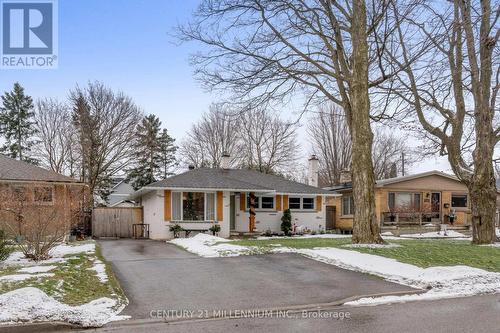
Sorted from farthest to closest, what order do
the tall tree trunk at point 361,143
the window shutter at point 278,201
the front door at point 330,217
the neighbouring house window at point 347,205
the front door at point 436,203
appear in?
the front door at point 330,217
the front door at point 436,203
the neighbouring house window at point 347,205
the window shutter at point 278,201
the tall tree trunk at point 361,143

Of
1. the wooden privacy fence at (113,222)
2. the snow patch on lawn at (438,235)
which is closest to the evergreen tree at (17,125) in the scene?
the wooden privacy fence at (113,222)

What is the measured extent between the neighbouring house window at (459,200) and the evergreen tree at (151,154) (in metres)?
27.1

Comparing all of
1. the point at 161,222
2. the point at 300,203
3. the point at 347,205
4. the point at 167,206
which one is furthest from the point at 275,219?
the point at 347,205

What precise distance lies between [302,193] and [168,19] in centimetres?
1345

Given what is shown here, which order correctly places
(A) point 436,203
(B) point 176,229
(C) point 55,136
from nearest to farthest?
(B) point 176,229, (A) point 436,203, (C) point 55,136

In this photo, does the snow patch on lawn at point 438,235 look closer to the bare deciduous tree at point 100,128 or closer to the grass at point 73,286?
the grass at point 73,286

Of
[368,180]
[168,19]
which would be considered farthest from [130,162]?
[368,180]

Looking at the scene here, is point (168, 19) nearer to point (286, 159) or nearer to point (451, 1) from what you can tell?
point (451, 1)

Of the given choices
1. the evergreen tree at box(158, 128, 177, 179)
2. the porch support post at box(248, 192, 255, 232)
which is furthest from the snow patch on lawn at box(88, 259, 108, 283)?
the evergreen tree at box(158, 128, 177, 179)

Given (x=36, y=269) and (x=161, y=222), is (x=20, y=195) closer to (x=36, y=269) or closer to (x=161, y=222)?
(x=36, y=269)

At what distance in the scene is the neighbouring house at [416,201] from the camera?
2798cm

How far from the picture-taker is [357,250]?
1246cm

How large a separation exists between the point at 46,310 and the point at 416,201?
27.6 m

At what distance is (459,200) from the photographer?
101 ft
